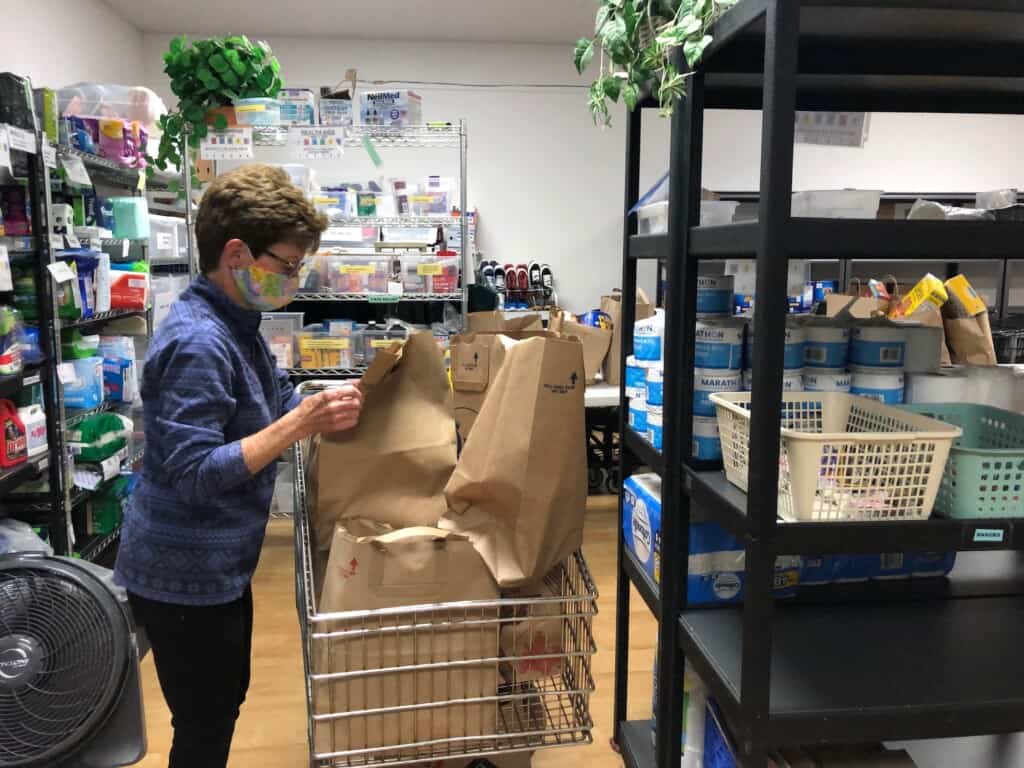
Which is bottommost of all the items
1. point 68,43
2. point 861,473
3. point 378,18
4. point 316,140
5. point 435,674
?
point 435,674

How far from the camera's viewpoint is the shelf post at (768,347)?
1.13m

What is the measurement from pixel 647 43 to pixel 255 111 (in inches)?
96.1

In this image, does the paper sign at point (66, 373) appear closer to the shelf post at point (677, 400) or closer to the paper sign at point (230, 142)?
the paper sign at point (230, 142)

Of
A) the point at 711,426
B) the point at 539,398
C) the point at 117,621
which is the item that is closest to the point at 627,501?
the point at 711,426

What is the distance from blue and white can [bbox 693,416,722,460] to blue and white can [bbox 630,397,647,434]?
10.7 inches

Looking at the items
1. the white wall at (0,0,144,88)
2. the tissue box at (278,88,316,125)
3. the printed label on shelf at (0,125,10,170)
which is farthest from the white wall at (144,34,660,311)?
the printed label on shelf at (0,125,10,170)

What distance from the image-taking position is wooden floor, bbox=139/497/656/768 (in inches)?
88.4

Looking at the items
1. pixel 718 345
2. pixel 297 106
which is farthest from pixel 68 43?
pixel 718 345

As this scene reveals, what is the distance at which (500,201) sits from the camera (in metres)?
6.09

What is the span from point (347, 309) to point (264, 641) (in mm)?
2351

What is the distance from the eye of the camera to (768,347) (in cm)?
119

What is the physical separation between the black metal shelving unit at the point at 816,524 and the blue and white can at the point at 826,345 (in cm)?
23

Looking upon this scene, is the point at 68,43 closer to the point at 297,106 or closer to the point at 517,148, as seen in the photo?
the point at 297,106

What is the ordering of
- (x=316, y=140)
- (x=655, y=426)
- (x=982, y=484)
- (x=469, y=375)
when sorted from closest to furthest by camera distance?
1. (x=982, y=484)
2. (x=655, y=426)
3. (x=469, y=375)
4. (x=316, y=140)
